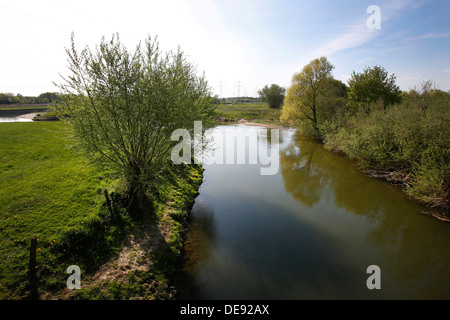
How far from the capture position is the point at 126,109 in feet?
28.4

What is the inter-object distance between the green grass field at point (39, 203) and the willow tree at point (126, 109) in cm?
121

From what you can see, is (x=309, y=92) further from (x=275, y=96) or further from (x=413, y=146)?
(x=275, y=96)

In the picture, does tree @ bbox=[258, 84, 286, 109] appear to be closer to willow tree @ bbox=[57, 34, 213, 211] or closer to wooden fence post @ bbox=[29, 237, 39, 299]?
willow tree @ bbox=[57, 34, 213, 211]

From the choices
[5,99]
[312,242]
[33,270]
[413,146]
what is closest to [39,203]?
[33,270]

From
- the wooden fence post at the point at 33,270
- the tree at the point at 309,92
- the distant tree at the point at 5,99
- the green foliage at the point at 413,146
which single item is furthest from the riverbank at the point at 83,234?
the distant tree at the point at 5,99

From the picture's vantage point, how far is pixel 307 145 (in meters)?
32.8

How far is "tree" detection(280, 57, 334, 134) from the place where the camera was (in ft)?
107

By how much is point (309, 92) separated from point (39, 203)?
3470cm

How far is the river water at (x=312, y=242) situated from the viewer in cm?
769

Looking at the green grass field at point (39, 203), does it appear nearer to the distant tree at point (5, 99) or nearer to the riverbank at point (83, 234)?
the riverbank at point (83, 234)

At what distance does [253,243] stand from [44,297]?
766 cm

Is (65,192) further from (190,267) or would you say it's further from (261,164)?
(261,164)

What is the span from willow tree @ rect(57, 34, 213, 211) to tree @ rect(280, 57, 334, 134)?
1109 inches

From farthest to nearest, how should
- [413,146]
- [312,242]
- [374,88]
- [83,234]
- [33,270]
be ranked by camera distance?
[374,88], [413,146], [312,242], [83,234], [33,270]
